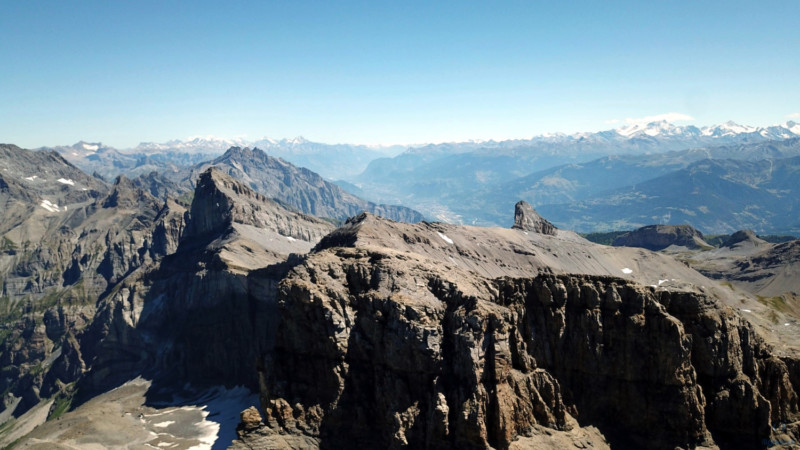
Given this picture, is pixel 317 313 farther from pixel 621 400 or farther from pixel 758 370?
pixel 758 370

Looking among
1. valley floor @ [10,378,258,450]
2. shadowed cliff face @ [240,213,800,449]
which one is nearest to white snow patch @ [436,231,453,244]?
valley floor @ [10,378,258,450]

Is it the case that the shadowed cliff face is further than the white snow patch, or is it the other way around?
the white snow patch

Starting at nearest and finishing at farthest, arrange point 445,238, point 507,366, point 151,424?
point 507,366
point 151,424
point 445,238

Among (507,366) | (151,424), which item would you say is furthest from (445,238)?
(507,366)

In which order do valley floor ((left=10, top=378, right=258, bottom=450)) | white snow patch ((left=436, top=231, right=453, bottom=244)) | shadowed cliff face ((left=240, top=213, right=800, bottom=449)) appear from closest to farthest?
shadowed cliff face ((left=240, top=213, right=800, bottom=449))
valley floor ((left=10, top=378, right=258, bottom=450))
white snow patch ((left=436, top=231, right=453, bottom=244))

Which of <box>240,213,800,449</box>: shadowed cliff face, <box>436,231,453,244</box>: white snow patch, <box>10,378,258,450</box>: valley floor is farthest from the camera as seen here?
<box>436,231,453,244</box>: white snow patch

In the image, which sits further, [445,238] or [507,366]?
[445,238]

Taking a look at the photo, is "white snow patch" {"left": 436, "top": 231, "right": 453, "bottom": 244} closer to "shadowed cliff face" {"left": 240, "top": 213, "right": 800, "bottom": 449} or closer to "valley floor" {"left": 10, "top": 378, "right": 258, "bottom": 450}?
"valley floor" {"left": 10, "top": 378, "right": 258, "bottom": 450}

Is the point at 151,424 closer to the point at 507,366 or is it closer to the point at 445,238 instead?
the point at 445,238

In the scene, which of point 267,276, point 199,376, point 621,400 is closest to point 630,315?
point 621,400
